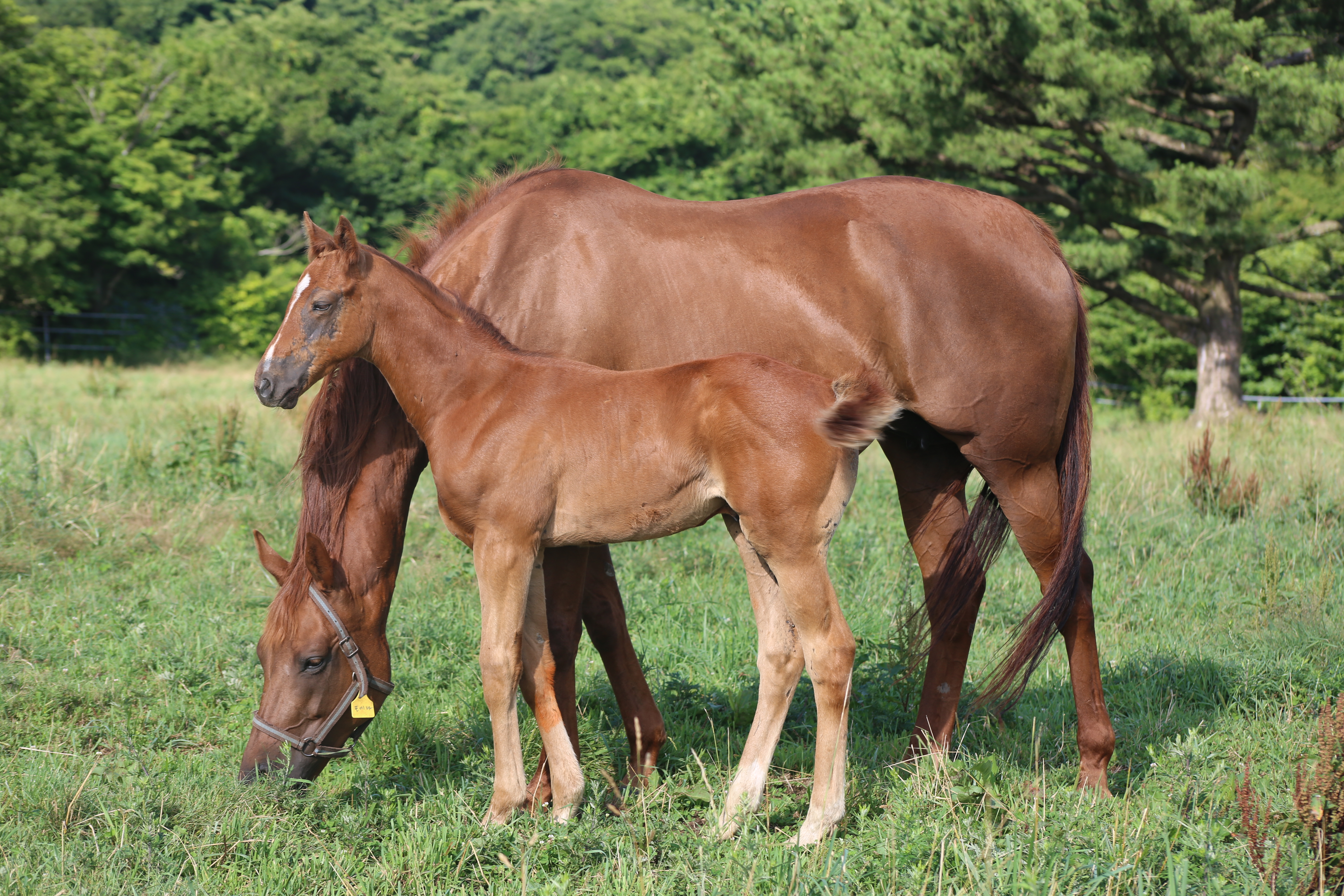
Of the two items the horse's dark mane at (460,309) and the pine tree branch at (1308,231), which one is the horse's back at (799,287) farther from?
the pine tree branch at (1308,231)

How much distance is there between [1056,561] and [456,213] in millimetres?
2734

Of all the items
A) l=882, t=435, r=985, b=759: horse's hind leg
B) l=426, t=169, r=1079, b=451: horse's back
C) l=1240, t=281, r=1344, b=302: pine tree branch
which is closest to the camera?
l=426, t=169, r=1079, b=451: horse's back

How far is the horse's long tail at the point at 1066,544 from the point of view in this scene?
393 centimetres

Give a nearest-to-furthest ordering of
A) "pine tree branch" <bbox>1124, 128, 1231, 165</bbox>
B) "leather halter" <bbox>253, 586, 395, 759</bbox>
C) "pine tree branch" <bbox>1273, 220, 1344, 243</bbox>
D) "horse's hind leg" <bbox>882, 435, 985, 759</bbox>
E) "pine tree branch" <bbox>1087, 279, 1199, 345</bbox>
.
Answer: "leather halter" <bbox>253, 586, 395, 759</bbox> → "horse's hind leg" <bbox>882, 435, 985, 759</bbox> → "pine tree branch" <bbox>1273, 220, 1344, 243</bbox> → "pine tree branch" <bbox>1124, 128, 1231, 165</bbox> → "pine tree branch" <bbox>1087, 279, 1199, 345</bbox>

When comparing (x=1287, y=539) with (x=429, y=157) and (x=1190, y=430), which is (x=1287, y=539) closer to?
(x=1190, y=430)

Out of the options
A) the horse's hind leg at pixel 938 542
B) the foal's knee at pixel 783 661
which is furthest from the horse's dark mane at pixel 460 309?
the horse's hind leg at pixel 938 542

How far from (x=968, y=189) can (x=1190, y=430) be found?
993 cm

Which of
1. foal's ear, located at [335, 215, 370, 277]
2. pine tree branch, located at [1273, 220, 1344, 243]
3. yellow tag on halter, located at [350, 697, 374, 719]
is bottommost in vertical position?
pine tree branch, located at [1273, 220, 1344, 243]

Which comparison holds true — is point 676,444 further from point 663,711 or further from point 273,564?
point 663,711

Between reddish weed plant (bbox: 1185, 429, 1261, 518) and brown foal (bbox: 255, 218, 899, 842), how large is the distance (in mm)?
5617

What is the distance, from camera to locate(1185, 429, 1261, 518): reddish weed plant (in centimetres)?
762

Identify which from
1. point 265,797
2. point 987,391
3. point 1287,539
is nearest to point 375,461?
point 265,797

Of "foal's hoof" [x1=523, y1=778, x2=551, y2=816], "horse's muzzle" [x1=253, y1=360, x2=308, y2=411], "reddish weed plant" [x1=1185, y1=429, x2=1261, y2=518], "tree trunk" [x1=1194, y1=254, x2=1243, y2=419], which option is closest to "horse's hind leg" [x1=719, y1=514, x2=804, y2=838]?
"foal's hoof" [x1=523, y1=778, x2=551, y2=816]

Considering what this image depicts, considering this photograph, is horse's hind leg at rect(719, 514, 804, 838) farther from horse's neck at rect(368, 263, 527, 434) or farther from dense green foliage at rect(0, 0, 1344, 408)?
dense green foliage at rect(0, 0, 1344, 408)
